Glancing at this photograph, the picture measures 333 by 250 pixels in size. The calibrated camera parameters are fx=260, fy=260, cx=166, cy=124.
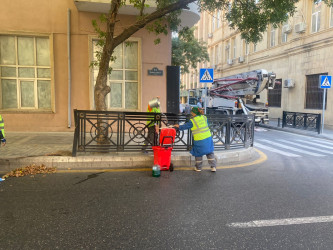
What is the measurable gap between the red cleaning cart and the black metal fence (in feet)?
36.1

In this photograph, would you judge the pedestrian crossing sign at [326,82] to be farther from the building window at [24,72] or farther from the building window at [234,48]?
the building window at [234,48]

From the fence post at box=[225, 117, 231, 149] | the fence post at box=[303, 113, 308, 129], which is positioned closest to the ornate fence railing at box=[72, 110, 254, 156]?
the fence post at box=[225, 117, 231, 149]

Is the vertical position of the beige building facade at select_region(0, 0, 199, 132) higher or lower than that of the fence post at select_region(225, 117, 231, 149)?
higher

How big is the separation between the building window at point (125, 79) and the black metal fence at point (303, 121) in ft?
31.9

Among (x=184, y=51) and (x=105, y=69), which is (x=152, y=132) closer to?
(x=105, y=69)

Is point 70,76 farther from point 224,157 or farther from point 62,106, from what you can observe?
point 224,157

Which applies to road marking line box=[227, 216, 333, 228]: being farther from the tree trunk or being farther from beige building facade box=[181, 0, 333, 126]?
beige building facade box=[181, 0, 333, 126]

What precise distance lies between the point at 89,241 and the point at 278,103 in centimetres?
2238

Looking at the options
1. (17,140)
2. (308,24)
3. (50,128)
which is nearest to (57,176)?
(17,140)

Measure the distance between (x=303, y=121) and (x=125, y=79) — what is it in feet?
34.6

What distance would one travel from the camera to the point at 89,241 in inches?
118

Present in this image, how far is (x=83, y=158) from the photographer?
637 cm

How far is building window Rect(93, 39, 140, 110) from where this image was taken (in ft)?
35.9

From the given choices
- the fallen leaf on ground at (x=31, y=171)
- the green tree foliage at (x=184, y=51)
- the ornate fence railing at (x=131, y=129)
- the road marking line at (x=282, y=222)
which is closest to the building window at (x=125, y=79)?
the ornate fence railing at (x=131, y=129)
